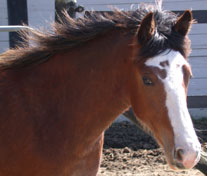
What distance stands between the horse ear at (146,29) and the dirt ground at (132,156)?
216cm

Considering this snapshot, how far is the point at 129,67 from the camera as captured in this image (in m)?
→ 2.39

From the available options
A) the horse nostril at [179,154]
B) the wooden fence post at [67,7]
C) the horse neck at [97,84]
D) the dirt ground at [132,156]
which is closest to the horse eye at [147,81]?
the horse neck at [97,84]

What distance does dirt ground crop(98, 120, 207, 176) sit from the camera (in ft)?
14.5

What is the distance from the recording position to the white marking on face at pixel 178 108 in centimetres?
204

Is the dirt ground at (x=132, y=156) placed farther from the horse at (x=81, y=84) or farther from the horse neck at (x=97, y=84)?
the horse neck at (x=97, y=84)

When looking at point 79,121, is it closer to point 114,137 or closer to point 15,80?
point 15,80

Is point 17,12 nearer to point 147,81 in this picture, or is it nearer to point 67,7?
point 67,7

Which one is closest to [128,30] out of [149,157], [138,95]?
[138,95]

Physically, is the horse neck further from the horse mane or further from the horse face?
the horse face

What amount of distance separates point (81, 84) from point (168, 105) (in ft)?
2.25

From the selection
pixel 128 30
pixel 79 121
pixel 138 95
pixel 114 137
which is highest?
pixel 128 30

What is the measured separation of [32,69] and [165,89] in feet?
3.32

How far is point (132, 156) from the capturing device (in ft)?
16.1

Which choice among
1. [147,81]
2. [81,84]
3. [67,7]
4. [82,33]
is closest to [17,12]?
[67,7]
